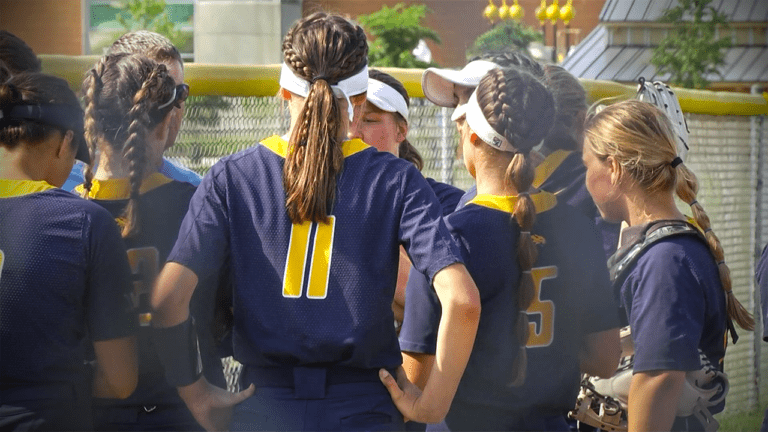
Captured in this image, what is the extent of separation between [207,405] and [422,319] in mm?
632

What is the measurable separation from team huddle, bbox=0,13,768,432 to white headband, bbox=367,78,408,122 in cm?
79

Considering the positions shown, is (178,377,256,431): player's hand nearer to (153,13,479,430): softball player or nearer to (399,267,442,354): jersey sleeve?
(153,13,479,430): softball player

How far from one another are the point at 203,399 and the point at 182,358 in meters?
0.13

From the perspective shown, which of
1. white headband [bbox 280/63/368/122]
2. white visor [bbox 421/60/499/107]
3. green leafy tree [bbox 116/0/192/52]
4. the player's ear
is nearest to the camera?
white headband [bbox 280/63/368/122]

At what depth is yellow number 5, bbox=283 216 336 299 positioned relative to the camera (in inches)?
85.3

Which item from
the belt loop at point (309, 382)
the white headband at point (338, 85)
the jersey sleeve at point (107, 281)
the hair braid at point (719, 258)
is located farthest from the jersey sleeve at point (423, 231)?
the hair braid at point (719, 258)

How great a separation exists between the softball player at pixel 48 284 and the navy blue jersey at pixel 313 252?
22 cm

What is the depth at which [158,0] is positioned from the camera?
1755 centimetres

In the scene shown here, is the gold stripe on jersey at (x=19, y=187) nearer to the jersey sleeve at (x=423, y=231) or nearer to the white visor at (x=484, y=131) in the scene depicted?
the jersey sleeve at (x=423, y=231)

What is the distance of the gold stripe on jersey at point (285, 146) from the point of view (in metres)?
2.24

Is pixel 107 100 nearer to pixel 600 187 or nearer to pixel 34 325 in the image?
pixel 34 325

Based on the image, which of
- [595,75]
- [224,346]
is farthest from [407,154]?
[595,75]

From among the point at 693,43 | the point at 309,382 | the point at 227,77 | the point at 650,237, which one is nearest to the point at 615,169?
the point at 650,237

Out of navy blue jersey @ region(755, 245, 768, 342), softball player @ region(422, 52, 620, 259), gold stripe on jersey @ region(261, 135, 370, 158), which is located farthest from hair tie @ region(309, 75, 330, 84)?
navy blue jersey @ region(755, 245, 768, 342)
